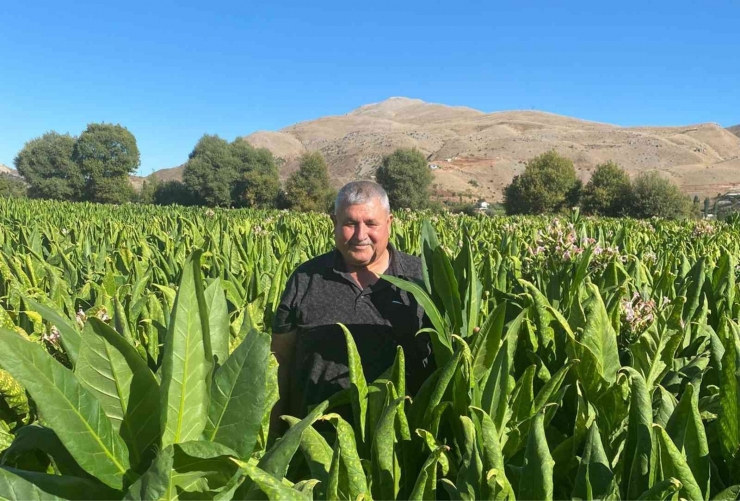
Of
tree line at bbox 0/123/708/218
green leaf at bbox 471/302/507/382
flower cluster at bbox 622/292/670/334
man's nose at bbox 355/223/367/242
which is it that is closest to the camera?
green leaf at bbox 471/302/507/382

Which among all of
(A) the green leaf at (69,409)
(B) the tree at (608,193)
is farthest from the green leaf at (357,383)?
(B) the tree at (608,193)

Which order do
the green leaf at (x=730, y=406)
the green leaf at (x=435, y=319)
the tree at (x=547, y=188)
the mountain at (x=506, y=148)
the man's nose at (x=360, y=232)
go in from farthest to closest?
the mountain at (x=506, y=148)
the tree at (x=547, y=188)
the man's nose at (x=360, y=232)
the green leaf at (x=435, y=319)
the green leaf at (x=730, y=406)

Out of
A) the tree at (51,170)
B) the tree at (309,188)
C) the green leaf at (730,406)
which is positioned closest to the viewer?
the green leaf at (730,406)

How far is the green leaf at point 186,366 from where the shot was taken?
74 centimetres

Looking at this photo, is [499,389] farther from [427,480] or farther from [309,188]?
[309,188]

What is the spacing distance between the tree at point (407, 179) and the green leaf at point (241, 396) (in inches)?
1935

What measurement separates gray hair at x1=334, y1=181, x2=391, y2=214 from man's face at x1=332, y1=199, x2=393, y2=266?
2 cm

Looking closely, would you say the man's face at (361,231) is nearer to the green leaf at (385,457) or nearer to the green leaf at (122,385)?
the green leaf at (385,457)

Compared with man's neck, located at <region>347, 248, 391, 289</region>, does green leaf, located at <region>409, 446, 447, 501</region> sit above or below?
below

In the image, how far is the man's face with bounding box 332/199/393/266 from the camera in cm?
237

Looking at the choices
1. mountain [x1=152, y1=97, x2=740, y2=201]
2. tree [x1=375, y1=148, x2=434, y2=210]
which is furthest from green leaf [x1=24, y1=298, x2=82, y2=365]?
mountain [x1=152, y1=97, x2=740, y2=201]

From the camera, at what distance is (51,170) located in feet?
193

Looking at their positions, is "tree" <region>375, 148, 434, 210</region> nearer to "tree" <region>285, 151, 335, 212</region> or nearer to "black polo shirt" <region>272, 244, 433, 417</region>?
"tree" <region>285, 151, 335, 212</region>

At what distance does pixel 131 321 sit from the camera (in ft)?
6.65
